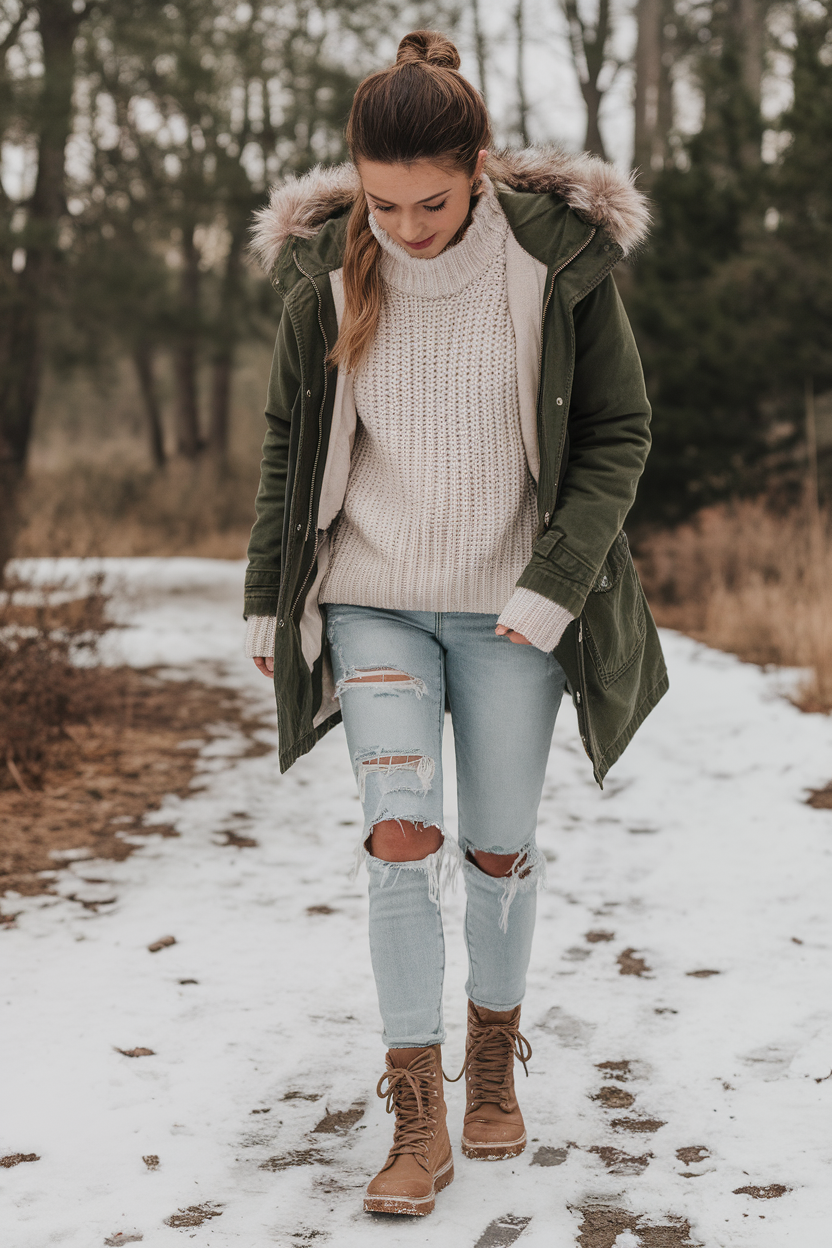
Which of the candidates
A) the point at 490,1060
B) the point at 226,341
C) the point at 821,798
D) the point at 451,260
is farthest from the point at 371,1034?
the point at 226,341

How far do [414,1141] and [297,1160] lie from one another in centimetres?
32

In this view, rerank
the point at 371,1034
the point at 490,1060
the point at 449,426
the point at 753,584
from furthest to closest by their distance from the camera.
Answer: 1. the point at 753,584
2. the point at 371,1034
3. the point at 490,1060
4. the point at 449,426

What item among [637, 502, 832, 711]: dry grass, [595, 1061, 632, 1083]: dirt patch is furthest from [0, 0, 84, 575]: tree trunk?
[595, 1061, 632, 1083]: dirt patch

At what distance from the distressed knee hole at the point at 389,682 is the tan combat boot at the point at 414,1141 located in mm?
678

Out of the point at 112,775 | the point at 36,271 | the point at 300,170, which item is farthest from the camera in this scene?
the point at 300,170

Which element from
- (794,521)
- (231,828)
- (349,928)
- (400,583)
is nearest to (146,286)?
(794,521)

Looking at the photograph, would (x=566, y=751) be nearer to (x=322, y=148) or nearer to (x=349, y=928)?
(x=349, y=928)

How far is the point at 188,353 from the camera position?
17.2 metres

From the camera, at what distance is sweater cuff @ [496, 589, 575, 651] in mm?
2203

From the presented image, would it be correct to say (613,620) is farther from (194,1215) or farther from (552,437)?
(194,1215)

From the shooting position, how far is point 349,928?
149 inches

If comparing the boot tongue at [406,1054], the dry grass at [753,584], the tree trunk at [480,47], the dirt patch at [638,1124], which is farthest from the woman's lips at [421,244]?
the tree trunk at [480,47]

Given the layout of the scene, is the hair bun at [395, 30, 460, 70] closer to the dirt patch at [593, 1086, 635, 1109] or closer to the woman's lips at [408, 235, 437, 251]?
the woman's lips at [408, 235, 437, 251]

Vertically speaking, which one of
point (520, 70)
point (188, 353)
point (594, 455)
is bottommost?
point (594, 455)
